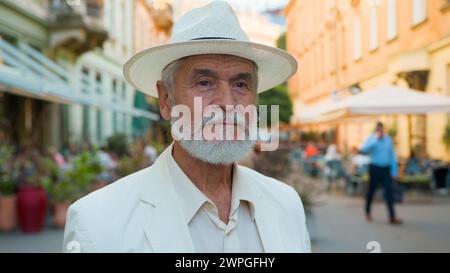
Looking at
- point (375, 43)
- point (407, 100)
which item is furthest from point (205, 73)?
point (407, 100)

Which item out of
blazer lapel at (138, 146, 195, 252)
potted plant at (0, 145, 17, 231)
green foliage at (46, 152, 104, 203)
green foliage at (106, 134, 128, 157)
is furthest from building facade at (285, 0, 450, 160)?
green foliage at (106, 134, 128, 157)

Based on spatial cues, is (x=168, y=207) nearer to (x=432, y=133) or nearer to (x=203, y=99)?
(x=203, y=99)

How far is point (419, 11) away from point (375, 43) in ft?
1.17

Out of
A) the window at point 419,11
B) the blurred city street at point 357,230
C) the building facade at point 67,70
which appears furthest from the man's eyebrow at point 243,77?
the building facade at point 67,70

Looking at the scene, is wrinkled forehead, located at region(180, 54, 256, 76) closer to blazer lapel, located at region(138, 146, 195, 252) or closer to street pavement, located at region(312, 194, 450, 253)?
blazer lapel, located at region(138, 146, 195, 252)

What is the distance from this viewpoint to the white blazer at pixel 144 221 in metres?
1.42

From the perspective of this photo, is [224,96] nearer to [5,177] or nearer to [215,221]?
[215,221]

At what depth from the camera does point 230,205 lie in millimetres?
1712

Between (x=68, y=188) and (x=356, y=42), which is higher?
(x=356, y=42)

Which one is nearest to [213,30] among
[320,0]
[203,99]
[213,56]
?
[213,56]

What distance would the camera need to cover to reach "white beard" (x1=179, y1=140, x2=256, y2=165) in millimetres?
1696

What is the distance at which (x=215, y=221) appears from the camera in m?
1.59

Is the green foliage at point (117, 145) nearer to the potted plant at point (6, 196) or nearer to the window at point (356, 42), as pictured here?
the potted plant at point (6, 196)

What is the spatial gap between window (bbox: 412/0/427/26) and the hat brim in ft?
2.23
